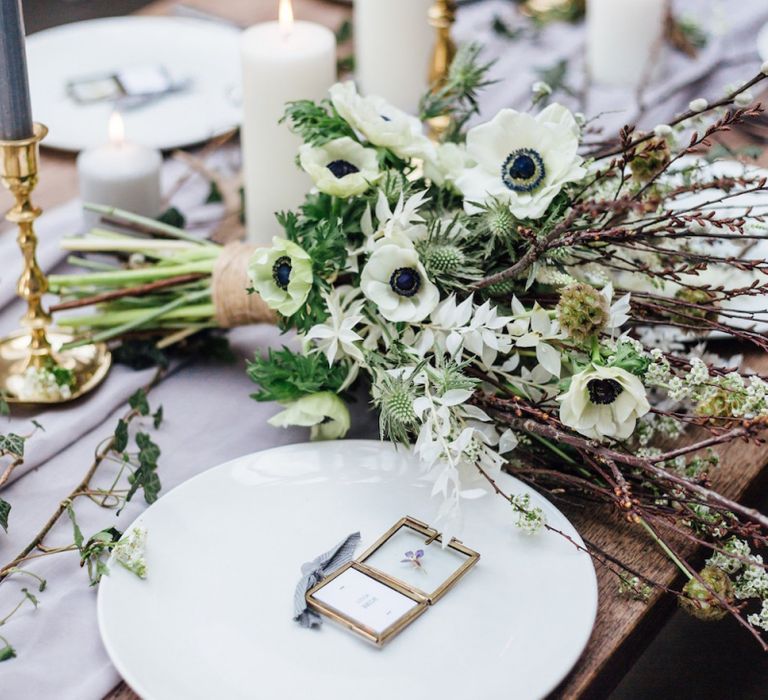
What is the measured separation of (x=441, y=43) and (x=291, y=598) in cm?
76

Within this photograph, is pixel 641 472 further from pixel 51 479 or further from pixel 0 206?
pixel 0 206

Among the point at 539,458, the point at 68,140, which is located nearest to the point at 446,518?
the point at 539,458

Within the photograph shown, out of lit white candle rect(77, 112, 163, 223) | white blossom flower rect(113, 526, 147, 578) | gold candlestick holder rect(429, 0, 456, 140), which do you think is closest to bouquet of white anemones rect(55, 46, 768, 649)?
white blossom flower rect(113, 526, 147, 578)

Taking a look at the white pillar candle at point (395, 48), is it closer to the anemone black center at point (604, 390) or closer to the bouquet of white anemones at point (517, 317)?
the bouquet of white anemones at point (517, 317)

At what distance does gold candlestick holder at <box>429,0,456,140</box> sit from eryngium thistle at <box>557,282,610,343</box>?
0.54 metres

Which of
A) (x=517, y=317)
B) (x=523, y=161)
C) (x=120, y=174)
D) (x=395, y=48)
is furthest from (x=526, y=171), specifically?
(x=395, y=48)

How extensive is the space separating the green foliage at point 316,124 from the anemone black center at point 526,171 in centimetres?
13

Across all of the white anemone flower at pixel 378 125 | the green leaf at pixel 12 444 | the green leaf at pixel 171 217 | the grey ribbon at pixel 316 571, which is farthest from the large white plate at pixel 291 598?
the green leaf at pixel 171 217

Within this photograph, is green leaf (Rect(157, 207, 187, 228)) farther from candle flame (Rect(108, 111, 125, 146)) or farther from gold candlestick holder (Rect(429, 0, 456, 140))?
gold candlestick holder (Rect(429, 0, 456, 140))

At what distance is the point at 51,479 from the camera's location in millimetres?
732

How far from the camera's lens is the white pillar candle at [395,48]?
46.4 inches

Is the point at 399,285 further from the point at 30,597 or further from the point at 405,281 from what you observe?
the point at 30,597

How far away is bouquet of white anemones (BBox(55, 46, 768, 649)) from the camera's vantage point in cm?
63

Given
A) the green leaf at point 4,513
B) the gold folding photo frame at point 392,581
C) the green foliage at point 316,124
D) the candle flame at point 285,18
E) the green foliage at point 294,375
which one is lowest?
the green leaf at point 4,513
